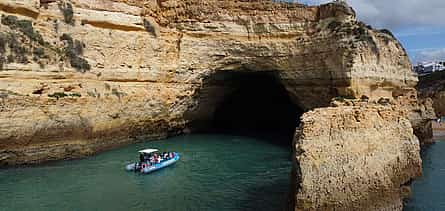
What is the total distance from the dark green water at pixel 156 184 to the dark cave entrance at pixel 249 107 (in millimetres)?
7252

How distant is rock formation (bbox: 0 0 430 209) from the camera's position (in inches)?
664

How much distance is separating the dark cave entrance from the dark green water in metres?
7.25

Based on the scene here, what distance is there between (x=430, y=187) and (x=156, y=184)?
10.8m

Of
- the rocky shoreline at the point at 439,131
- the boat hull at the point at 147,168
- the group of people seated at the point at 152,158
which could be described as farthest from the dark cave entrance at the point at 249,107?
the rocky shoreline at the point at 439,131

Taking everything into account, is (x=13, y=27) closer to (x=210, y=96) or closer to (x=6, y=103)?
(x=6, y=103)

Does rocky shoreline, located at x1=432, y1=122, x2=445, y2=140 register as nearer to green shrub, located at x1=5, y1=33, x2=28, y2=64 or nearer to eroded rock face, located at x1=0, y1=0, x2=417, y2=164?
eroded rock face, located at x1=0, y1=0, x2=417, y2=164

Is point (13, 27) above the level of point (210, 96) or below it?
above

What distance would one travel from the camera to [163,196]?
13461 millimetres

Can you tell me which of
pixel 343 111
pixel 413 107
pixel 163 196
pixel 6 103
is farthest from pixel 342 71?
pixel 6 103

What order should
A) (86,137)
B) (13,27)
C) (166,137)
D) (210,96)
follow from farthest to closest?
(210,96) → (166,137) → (86,137) → (13,27)

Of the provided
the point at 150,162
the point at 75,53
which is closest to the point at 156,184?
the point at 150,162

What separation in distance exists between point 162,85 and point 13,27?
8579 millimetres

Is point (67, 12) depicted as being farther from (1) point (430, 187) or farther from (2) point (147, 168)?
(1) point (430, 187)

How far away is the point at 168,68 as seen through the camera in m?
23.4
